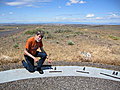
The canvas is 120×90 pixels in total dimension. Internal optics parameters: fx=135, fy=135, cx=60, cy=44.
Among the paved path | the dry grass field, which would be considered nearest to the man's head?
the paved path

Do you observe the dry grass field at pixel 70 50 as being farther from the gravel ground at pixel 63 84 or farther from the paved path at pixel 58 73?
the gravel ground at pixel 63 84

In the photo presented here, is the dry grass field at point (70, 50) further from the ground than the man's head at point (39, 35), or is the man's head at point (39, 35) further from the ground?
the man's head at point (39, 35)

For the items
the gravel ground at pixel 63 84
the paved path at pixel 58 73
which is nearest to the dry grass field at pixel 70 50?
A: the paved path at pixel 58 73

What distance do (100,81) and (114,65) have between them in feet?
8.46

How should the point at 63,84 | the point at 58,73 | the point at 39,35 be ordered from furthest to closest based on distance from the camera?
the point at 58,73 → the point at 39,35 → the point at 63,84

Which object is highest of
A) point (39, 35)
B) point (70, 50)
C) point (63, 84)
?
point (39, 35)

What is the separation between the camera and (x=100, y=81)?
488cm

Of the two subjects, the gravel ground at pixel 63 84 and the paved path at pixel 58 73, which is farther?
the paved path at pixel 58 73

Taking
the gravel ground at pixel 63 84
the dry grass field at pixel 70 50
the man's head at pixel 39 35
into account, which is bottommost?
the gravel ground at pixel 63 84

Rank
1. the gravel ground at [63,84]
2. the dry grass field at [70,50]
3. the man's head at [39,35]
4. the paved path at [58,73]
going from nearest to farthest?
the gravel ground at [63,84] < the man's head at [39,35] < the paved path at [58,73] < the dry grass field at [70,50]

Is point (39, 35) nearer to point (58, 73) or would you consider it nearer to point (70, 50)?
point (58, 73)

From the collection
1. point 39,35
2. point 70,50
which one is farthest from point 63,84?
point 70,50

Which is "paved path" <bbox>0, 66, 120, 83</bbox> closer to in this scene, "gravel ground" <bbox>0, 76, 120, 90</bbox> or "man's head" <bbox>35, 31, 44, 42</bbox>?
"gravel ground" <bbox>0, 76, 120, 90</bbox>

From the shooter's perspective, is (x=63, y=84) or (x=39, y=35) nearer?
(x=63, y=84)
